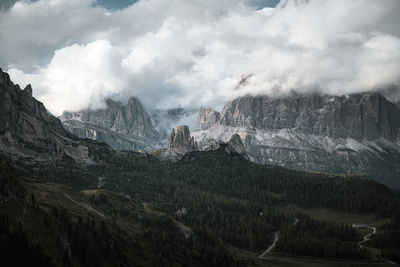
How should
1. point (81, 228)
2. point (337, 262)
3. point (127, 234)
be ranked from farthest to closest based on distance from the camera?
point (337, 262), point (127, 234), point (81, 228)

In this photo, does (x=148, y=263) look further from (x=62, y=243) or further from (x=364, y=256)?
(x=364, y=256)

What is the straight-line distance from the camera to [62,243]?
105 m

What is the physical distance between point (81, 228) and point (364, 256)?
14906 cm

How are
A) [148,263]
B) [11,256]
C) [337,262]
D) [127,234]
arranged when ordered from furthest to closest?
[337,262]
[127,234]
[148,263]
[11,256]

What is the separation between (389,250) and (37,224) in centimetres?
18246

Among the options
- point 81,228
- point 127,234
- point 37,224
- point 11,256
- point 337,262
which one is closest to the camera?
point 11,256

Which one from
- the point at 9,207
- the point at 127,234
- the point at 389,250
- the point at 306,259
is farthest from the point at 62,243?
the point at 389,250

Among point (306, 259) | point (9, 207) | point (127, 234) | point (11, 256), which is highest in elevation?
point (9, 207)

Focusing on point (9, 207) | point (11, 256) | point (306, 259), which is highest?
point (9, 207)

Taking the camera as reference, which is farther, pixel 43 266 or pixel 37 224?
pixel 37 224

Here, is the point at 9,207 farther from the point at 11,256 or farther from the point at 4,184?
the point at 11,256

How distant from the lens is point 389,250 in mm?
198500

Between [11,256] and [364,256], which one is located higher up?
[11,256]

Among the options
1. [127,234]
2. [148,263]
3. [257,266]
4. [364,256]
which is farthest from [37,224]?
[364,256]
